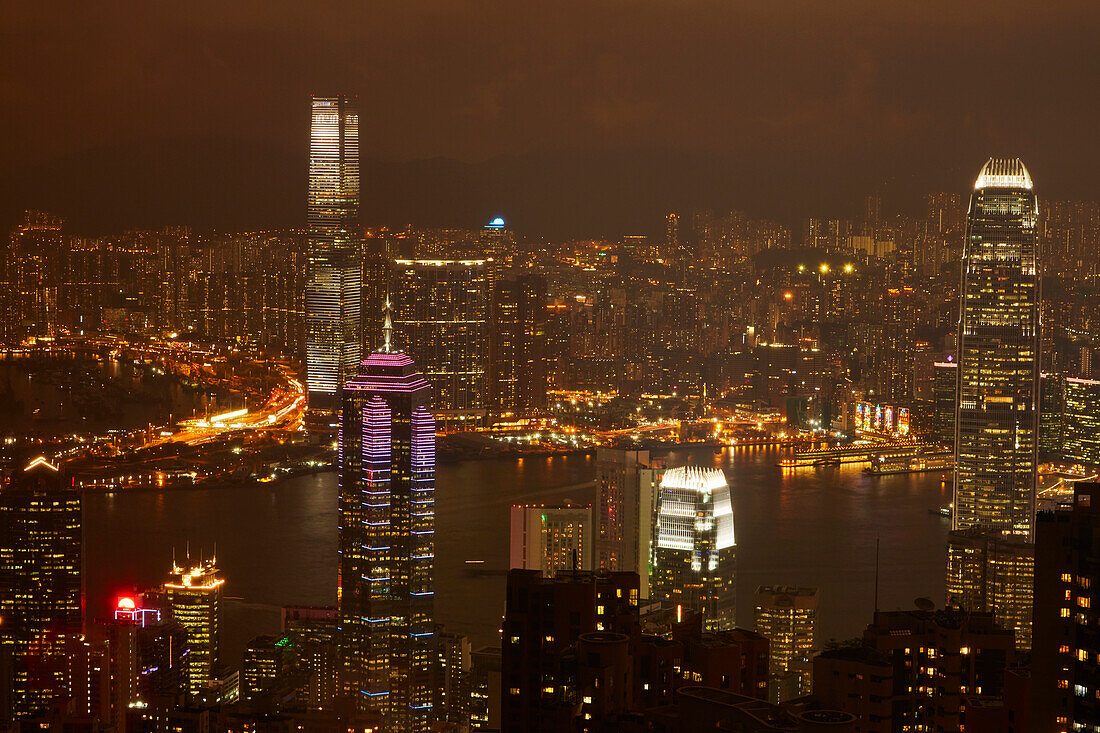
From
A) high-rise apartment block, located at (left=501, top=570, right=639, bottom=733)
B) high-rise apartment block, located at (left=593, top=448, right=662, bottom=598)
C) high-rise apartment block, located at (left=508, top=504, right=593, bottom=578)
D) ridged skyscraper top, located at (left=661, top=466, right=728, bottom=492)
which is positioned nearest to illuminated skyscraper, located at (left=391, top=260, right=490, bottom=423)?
high-rise apartment block, located at (left=593, top=448, right=662, bottom=598)

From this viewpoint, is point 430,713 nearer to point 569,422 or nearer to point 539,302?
point 569,422

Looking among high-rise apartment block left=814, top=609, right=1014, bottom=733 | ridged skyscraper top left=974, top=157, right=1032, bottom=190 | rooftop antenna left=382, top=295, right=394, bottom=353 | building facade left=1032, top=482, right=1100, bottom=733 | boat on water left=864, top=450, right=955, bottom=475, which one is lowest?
boat on water left=864, top=450, right=955, bottom=475

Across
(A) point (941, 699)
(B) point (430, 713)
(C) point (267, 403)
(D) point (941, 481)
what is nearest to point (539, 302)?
(C) point (267, 403)

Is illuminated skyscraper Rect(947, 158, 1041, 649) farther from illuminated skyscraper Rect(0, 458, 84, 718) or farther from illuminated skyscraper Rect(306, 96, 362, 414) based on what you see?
illuminated skyscraper Rect(0, 458, 84, 718)

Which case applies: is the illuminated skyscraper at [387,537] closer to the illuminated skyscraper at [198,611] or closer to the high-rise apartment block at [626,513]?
the illuminated skyscraper at [198,611]

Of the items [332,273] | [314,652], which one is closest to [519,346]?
[332,273]

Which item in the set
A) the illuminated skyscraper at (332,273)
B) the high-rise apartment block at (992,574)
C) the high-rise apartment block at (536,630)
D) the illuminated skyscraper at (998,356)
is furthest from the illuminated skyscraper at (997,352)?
the high-rise apartment block at (536,630)
